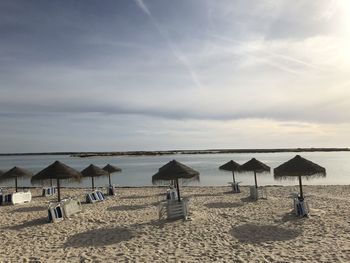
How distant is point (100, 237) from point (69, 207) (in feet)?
10.9

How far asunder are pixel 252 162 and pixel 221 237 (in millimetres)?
8964

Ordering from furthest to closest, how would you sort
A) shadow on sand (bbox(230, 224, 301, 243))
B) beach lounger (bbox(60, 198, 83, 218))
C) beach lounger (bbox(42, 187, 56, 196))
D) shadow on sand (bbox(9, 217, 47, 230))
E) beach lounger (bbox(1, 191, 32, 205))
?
beach lounger (bbox(42, 187, 56, 196)), beach lounger (bbox(1, 191, 32, 205)), beach lounger (bbox(60, 198, 83, 218)), shadow on sand (bbox(9, 217, 47, 230)), shadow on sand (bbox(230, 224, 301, 243))

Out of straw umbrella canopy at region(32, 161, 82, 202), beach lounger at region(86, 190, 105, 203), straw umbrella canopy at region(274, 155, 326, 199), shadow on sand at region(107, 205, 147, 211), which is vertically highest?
straw umbrella canopy at region(32, 161, 82, 202)

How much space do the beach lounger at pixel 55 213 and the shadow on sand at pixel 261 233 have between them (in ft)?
18.2

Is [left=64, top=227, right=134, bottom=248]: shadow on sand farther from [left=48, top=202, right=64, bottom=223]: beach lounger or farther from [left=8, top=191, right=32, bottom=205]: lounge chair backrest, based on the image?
[left=8, top=191, right=32, bottom=205]: lounge chair backrest

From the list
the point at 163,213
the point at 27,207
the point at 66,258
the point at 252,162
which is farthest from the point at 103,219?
the point at 252,162

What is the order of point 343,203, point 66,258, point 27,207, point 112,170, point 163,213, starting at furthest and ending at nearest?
point 112,170 < point 27,207 < point 343,203 < point 163,213 < point 66,258

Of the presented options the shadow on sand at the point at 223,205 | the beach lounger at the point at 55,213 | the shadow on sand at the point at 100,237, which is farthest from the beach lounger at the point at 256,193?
the beach lounger at the point at 55,213

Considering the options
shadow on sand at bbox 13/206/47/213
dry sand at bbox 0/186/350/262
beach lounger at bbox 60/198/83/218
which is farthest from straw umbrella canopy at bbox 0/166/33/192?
beach lounger at bbox 60/198/83/218

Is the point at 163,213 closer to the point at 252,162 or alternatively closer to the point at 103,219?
the point at 103,219

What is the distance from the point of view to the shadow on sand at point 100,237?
847 centimetres

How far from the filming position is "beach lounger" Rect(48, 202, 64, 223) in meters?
11.0

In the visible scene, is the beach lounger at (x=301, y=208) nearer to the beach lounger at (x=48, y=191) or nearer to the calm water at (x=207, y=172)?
the calm water at (x=207, y=172)

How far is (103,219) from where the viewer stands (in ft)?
37.1
